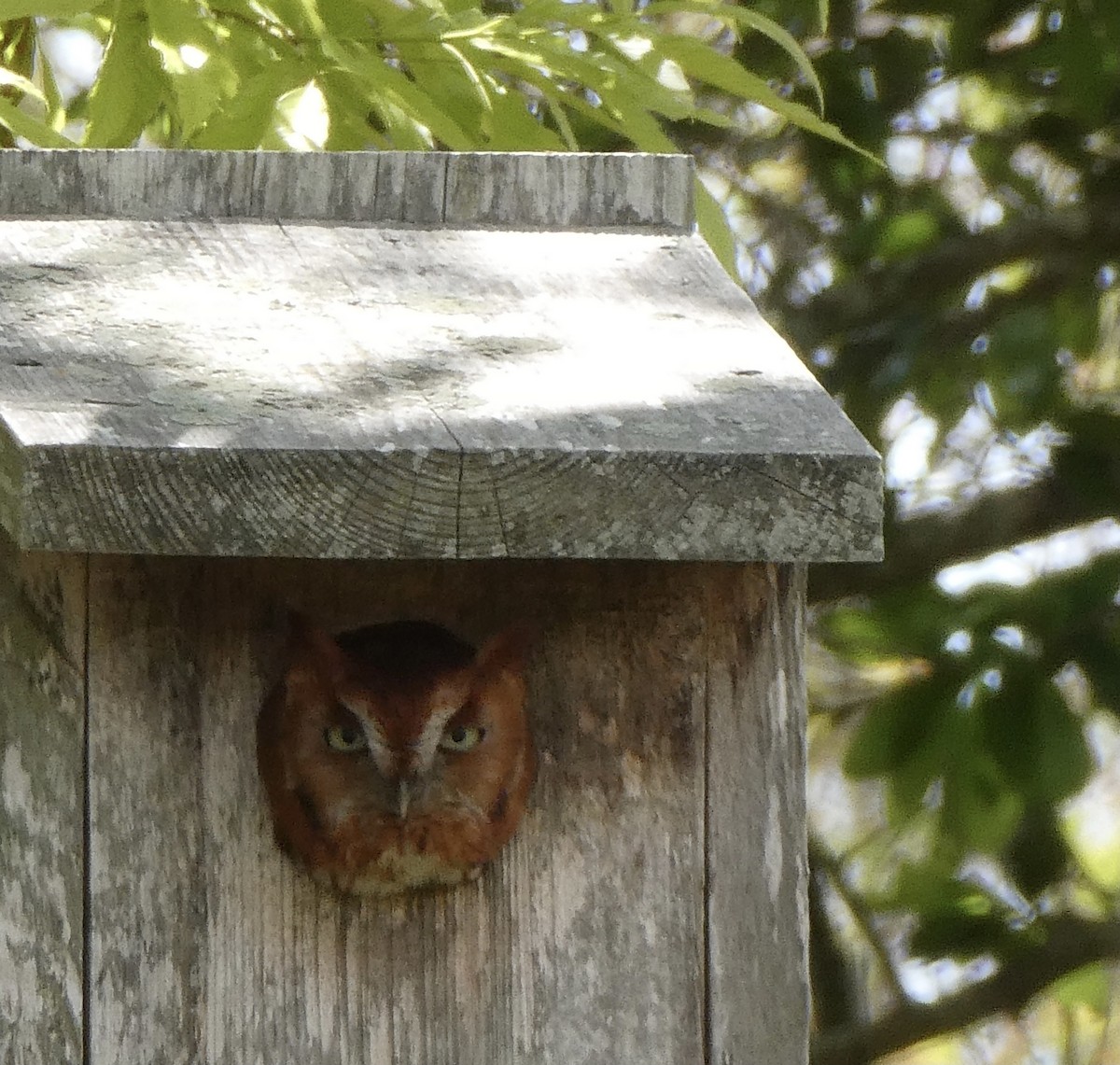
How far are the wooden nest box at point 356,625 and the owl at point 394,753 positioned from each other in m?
0.05

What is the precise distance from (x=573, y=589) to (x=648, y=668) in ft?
0.29

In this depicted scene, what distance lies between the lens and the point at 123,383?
3.96 ft

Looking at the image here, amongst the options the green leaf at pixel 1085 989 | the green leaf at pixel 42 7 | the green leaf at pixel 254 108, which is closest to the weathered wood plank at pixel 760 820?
the green leaf at pixel 254 108

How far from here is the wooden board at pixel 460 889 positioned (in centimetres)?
142

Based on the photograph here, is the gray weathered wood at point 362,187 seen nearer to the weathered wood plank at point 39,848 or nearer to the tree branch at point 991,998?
the weathered wood plank at point 39,848

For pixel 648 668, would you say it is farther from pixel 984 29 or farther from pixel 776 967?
pixel 984 29

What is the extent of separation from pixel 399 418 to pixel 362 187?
471mm

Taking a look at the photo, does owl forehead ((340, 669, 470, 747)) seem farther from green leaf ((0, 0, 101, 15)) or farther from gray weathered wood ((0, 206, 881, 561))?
green leaf ((0, 0, 101, 15))

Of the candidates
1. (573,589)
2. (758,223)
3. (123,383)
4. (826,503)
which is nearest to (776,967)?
(573,589)

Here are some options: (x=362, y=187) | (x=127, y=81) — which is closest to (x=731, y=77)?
(x=362, y=187)

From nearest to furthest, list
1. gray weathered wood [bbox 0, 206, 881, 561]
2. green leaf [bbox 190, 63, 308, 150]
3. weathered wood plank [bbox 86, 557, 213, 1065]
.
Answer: gray weathered wood [bbox 0, 206, 881, 561], weathered wood plank [bbox 86, 557, 213, 1065], green leaf [bbox 190, 63, 308, 150]

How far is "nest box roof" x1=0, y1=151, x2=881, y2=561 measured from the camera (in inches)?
43.9

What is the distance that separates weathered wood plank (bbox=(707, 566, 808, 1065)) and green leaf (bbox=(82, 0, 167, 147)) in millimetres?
742

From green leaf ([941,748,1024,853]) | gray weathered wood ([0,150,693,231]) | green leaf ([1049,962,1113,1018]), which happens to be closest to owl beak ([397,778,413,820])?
gray weathered wood ([0,150,693,231])
